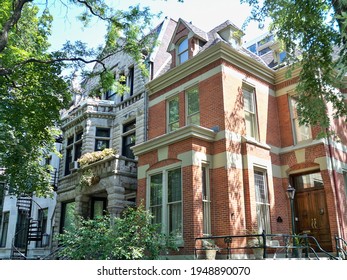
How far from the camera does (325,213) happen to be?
13.2 m

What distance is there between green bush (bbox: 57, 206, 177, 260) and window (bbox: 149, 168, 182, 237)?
1.68m

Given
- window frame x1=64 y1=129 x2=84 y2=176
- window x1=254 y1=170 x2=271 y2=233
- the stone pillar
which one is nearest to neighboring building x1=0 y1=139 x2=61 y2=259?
window frame x1=64 y1=129 x2=84 y2=176

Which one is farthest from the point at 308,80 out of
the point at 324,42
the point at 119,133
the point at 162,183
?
the point at 119,133

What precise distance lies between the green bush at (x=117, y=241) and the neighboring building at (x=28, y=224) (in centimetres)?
1233

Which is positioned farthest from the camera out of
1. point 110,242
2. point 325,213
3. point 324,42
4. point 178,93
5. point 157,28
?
point 157,28

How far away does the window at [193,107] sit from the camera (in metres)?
14.6

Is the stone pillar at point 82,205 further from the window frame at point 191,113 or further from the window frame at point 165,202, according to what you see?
the window frame at point 191,113

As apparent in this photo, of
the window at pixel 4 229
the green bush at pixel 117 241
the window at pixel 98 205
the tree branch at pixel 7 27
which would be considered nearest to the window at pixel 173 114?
the window at pixel 98 205

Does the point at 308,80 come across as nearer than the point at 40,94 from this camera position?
Yes

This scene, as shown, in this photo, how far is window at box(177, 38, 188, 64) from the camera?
53.9ft

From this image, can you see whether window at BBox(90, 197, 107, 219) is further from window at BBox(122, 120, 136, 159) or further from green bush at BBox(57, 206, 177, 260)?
green bush at BBox(57, 206, 177, 260)

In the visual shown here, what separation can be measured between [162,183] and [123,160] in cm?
309

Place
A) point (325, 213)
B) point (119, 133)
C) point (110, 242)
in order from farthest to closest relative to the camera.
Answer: point (119, 133) < point (325, 213) < point (110, 242)

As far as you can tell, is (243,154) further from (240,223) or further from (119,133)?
(119,133)
